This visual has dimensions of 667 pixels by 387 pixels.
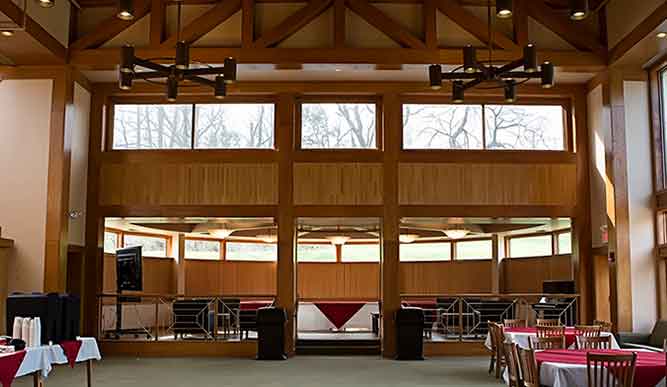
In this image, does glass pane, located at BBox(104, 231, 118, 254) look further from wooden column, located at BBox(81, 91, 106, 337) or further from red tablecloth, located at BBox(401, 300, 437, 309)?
red tablecloth, located at BBox(401, 300, 437, 309)

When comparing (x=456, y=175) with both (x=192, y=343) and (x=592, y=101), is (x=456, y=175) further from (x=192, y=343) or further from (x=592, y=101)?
(x=192, y=343)

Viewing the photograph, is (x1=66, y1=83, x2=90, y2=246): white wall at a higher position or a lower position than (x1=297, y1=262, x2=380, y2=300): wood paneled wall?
higher

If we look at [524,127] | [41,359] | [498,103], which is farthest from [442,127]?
[41,359]

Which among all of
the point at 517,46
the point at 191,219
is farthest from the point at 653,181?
the point at 191,219

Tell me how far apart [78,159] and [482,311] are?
7479 mm

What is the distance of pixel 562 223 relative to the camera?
1327cm

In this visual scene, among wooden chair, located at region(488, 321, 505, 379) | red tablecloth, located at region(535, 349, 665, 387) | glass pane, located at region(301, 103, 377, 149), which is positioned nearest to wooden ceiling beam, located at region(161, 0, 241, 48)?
glass pane, located at region(301, 103, 377, 149)

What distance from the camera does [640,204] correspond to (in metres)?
11.3

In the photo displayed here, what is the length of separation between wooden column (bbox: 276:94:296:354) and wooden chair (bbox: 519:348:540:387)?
635 centimetres

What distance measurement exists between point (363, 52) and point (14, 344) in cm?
709

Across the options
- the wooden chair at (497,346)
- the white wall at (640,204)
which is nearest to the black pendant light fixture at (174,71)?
the wooden chair at (497,346)

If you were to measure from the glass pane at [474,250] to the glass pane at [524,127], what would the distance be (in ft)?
14.6

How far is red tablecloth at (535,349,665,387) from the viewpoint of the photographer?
227 inches

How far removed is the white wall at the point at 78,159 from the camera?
11945mm
